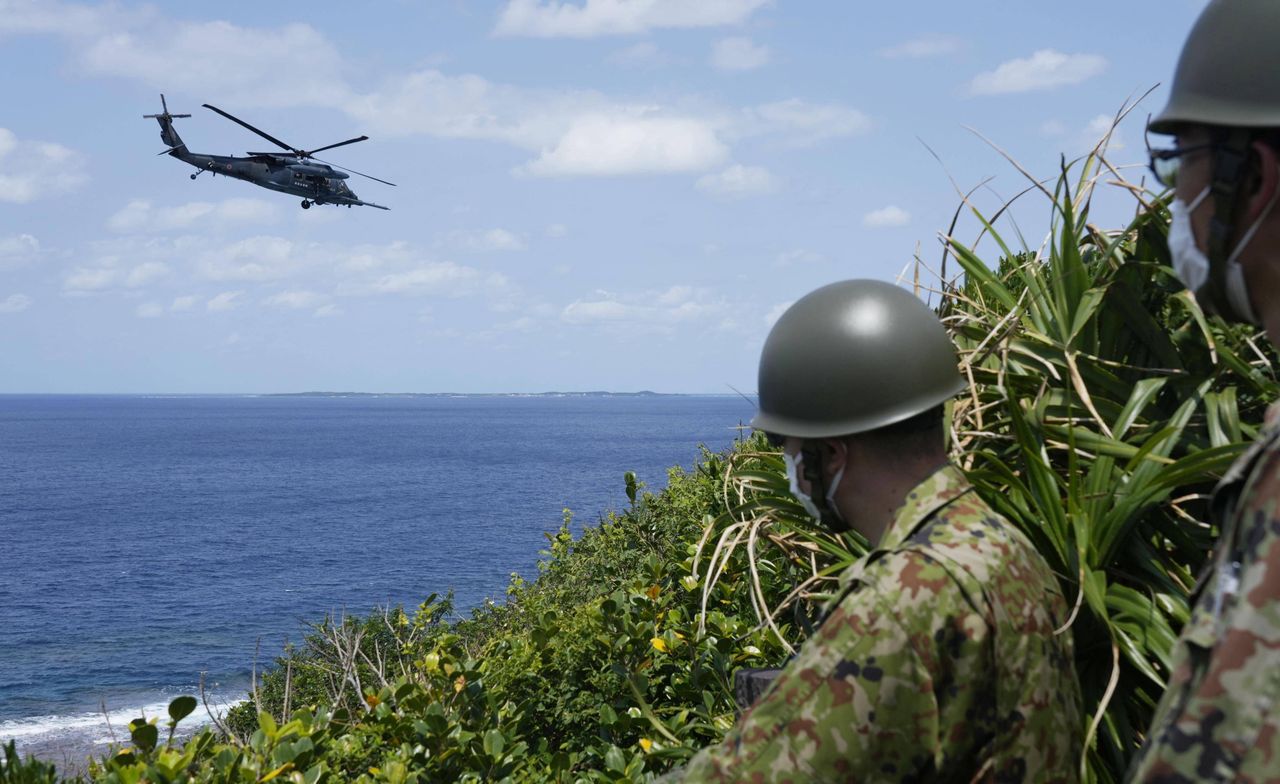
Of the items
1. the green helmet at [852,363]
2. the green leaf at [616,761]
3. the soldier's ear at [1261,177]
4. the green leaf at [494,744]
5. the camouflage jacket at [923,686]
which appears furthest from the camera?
the green leaf at [494,744]

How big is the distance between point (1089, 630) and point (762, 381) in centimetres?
159

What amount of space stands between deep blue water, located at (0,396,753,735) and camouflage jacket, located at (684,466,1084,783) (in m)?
8.71

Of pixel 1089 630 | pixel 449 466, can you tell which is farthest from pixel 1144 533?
pixel 449 466

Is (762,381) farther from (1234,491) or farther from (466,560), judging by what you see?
(466,560)

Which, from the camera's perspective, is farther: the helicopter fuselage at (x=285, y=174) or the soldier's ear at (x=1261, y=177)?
the helicopter fuselage at (x=285, y=174)

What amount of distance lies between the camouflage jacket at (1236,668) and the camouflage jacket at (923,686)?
22.3 inches

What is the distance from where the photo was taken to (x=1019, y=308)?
450 cm

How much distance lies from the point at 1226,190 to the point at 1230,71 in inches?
8.5

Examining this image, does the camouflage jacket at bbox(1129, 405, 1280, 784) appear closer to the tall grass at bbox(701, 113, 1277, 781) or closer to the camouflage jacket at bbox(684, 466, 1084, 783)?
the camouflage jacket at bbox(684, 466, 1084, 783)

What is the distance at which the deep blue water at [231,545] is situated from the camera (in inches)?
1925

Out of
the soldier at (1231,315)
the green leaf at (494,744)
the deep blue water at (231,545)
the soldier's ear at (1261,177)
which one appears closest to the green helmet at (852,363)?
the soldier at (1231,315)

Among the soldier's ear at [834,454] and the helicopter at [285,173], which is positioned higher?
the helicopter at [285,173]

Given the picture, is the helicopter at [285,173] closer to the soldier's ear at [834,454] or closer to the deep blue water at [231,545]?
the deep blue water at [231,545]

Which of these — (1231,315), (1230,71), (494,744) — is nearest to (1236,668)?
(1231,315)
